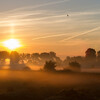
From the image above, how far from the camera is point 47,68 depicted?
12600 centimetres

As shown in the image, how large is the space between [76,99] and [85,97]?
3.24 metres

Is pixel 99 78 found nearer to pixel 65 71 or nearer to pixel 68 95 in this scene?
pixel 65 71

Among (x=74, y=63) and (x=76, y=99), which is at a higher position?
(x=74, y=63)

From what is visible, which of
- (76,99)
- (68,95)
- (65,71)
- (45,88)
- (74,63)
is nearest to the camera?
(76,99)

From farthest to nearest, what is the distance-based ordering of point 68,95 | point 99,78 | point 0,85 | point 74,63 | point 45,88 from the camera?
point 74,63 < point 99,78 < point 0,85 < point 45,88 < point 68,95

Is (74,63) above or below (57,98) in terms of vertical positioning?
above

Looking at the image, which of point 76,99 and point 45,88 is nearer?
point 76,99

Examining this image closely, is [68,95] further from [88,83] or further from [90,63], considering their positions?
[90,63]

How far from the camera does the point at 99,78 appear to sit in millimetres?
98250

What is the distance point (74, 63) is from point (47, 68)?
57.8ft

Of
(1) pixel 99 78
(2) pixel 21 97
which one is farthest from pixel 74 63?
(2) pixel 21 97

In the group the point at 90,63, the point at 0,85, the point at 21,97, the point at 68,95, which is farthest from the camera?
the point at 90,63

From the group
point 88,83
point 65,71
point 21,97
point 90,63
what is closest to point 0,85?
point 21,97

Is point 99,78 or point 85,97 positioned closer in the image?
point 85,97
